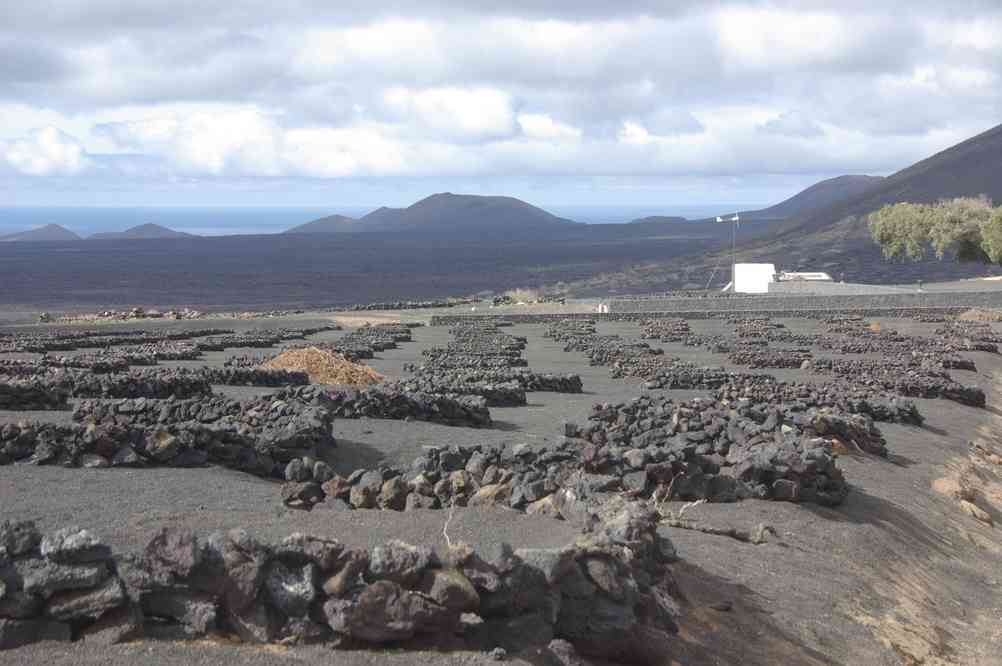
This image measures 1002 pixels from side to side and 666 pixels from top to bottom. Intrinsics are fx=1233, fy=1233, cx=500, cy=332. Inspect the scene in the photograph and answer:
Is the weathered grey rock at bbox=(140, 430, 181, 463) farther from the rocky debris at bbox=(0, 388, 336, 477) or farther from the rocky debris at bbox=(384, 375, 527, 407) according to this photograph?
the rocky debris at bbox=(384, 375, 527, 407)

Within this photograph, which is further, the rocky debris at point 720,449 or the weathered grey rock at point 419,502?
the rocky debris at point 720,449

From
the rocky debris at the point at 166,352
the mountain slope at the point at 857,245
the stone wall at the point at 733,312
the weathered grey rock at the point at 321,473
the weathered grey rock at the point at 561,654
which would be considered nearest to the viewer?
the weathered grey rock at the point at 561,654

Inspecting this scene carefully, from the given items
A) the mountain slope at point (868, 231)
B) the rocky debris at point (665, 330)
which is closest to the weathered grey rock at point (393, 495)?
the rocky debris at point (665, 330)

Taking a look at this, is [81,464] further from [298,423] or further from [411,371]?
[411,371]

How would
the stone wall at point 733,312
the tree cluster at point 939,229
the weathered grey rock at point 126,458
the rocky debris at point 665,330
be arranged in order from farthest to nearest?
1. the tree cluster at point 939,229
2. the stone wall at point 733,312
3. the rocky debris at point 665,330
4. the weathered grey rock at point 126,458

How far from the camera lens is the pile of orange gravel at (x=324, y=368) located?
20.1m

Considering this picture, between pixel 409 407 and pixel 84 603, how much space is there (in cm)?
932

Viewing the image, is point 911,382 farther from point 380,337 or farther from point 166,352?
point 380,337

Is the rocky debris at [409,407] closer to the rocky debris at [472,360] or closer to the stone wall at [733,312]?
the rocky debris at [472,360]

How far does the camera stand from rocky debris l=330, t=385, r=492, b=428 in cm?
1435

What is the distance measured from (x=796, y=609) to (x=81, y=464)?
234 inches

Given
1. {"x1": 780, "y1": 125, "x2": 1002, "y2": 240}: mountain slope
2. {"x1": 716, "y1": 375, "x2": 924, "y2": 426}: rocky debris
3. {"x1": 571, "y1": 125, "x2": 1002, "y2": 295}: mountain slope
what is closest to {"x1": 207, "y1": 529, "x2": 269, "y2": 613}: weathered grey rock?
{"x1": 716, "y1": 375, "x2": 924, "y2": 426}: rocky debris

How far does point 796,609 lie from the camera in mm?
7680

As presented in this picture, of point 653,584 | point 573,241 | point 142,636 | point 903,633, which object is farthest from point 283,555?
point 573,241
